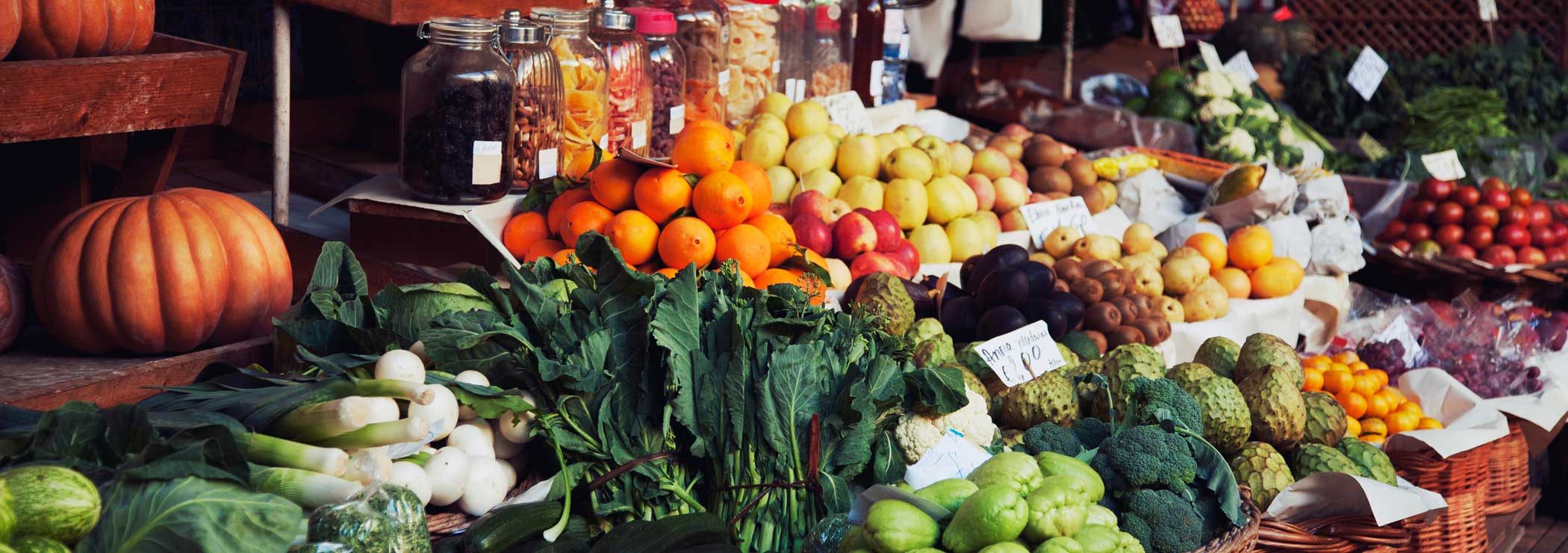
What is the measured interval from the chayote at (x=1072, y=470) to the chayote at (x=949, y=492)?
0.14 meters

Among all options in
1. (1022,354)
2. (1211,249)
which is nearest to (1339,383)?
(1211,249)

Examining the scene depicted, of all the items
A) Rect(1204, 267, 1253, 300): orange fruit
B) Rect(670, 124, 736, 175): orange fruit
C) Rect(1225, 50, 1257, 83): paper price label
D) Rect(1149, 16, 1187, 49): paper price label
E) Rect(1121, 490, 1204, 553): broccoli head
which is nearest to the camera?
Rect(1121, 490, 1204, 553): broccoli head

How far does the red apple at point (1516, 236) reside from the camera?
4.59 meters

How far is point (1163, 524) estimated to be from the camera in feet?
6.16

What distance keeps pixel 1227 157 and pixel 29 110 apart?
4512 mm

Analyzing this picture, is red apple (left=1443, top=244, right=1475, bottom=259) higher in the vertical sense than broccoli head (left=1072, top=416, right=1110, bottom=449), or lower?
A: lower

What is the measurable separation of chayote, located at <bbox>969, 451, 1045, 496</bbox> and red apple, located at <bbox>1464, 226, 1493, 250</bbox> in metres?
3.62

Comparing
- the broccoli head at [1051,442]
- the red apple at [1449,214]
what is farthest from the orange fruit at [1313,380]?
the red apple at [1449,214]

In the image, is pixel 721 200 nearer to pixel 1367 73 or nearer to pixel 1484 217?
pixel 1484 217

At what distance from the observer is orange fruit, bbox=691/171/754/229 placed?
2.70 m

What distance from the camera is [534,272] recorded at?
7.06 feet

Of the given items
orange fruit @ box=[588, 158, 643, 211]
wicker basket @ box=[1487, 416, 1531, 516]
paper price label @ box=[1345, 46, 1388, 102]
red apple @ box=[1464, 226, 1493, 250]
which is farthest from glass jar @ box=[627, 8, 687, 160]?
paper price label @ box=[1345, 46, 1388, 102]

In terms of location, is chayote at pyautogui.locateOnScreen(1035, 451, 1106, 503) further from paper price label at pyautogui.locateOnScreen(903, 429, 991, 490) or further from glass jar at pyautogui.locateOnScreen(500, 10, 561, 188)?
glass jar at pyautogui.locateOnScreen(500, 10, 561, 188)

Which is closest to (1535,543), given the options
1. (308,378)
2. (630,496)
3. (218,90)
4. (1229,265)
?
(1229,265)
